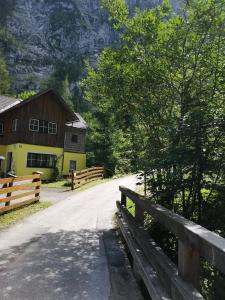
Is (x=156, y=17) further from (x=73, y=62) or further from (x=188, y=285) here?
(x=73, y=62)

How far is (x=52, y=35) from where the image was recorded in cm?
12050

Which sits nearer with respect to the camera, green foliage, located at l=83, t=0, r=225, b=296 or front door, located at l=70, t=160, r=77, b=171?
green foliage, located at l=83, t=0, r=225, b=296

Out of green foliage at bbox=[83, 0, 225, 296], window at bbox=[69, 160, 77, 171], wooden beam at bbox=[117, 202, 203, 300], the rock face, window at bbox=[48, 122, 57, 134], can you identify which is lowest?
wooden beam at bbox=[117, 202, 203, 300]

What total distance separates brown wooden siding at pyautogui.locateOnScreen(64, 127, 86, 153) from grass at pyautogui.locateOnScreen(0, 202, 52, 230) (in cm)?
2002

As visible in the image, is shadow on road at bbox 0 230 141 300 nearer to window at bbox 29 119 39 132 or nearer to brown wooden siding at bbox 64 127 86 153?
window at bbox 29 119 39 132

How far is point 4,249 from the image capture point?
7.18 metres

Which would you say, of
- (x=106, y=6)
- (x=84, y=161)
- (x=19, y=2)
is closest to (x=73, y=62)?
(x=19, y=2)

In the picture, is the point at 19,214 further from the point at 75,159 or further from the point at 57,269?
the point at 75,159

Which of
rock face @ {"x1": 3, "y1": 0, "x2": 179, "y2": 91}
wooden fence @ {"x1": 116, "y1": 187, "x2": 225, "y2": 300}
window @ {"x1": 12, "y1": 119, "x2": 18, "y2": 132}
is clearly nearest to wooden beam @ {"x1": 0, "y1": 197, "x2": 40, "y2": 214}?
wooden fence @ {"x1": 116, "y1": 187, "x2": 225, "y2": 300}

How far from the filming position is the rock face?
113 meters

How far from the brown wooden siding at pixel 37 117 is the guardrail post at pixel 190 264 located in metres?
27.7

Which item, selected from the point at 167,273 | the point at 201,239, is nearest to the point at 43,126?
the point at 167,273

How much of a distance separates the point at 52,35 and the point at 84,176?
106 m

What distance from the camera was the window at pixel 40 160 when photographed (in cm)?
3011
